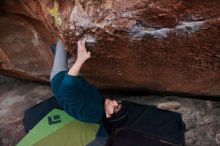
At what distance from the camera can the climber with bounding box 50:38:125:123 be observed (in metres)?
3.39

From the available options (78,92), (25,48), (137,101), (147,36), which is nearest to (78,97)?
(78,92)

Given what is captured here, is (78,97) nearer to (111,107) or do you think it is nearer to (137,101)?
(111,107)

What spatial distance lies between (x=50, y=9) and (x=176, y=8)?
1.11 meters

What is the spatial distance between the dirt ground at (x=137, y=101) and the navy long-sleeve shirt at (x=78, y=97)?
0.86 m

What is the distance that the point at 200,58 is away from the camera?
3.29m

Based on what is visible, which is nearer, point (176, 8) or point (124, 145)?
point (176, 8)

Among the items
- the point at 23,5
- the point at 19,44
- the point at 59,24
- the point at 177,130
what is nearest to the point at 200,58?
the point at 177,130

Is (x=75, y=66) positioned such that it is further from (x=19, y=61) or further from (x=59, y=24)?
(x=19, y=61)

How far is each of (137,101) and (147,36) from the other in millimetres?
1434

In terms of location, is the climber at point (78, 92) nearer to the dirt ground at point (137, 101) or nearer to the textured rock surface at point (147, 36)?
the textured rock surface at point (147, 36)

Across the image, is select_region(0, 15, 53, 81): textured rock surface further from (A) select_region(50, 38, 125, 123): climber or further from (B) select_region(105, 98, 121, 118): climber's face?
(B) select_region(105, 98, 121, 118): climber's face

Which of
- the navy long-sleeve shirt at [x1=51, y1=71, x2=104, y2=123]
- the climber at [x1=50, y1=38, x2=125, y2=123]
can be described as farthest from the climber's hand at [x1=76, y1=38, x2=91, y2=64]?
the navy long-sleeve shirt at [x1=51, y1=71, x2=104, y2=123]

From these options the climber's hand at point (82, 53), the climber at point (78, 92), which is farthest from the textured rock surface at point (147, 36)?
the climber at point (78, 92)

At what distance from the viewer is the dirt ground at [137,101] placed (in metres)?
3.83
